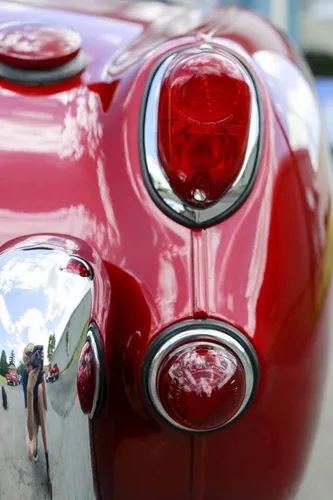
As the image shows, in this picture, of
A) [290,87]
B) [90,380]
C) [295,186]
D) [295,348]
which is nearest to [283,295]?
[295,348]

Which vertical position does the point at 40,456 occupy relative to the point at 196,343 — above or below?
below

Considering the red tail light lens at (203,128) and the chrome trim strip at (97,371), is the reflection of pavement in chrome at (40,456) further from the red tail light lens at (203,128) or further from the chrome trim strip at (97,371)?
the red tail light lens at (203,128)

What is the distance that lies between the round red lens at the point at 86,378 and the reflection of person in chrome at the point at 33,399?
0.07m

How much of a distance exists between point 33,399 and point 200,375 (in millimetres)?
260

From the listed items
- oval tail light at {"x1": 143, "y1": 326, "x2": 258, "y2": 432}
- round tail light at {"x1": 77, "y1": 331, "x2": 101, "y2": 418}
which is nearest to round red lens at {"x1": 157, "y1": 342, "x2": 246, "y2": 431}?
oval tail light at {"x1": 143, "y1": 326, "x2": 258, "y2": 432}

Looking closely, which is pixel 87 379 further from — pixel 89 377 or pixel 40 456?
pixel 40 456

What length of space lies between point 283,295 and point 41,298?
0.42 metres

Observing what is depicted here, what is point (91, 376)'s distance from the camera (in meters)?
1.11

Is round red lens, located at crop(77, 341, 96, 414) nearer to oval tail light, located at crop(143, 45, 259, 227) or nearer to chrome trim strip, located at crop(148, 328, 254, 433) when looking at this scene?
chrome trim strip, located at crop(148, 328, 254, 433)

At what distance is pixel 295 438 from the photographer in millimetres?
1283

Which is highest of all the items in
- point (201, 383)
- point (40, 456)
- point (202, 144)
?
point (202, 144)

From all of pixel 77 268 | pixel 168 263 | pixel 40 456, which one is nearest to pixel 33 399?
pixel 40 456

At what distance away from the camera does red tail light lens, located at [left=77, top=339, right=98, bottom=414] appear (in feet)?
3.51

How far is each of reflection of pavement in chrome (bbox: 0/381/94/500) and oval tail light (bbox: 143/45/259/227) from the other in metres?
0.38
